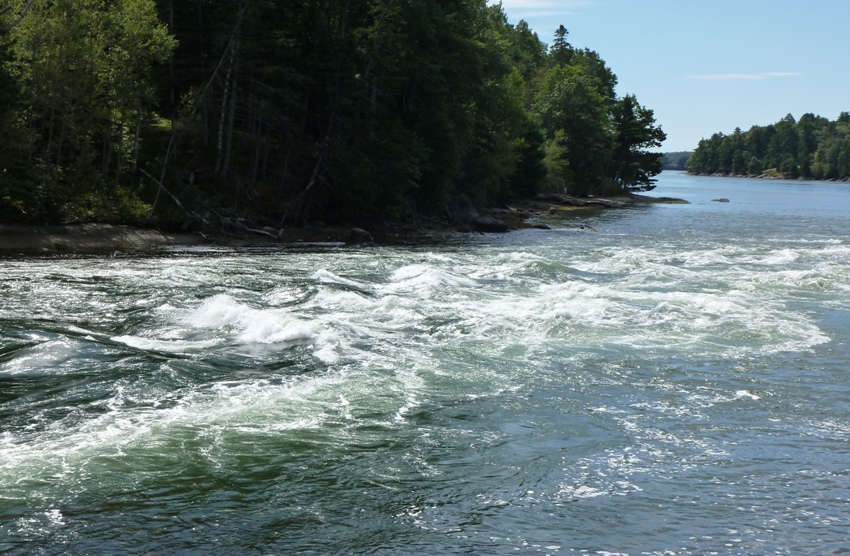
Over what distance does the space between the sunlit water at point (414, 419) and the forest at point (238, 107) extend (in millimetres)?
9598

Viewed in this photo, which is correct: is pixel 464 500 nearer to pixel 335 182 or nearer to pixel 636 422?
pixel 636 422

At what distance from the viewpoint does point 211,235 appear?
111 ft

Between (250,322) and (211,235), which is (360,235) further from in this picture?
(250,322)

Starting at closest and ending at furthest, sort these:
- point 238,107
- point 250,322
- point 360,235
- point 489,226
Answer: point 250,322 → point 360,235 → point 238,107 → point 489,226

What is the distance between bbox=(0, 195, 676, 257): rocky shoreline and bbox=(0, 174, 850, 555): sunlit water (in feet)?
19.2

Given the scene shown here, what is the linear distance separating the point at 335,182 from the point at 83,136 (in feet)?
37.0

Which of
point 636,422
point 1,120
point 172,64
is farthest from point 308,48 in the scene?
point 636,422

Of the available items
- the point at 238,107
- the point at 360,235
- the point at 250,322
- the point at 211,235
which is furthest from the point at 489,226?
the point at 250,322

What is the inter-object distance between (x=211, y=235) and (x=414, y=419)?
24308mm

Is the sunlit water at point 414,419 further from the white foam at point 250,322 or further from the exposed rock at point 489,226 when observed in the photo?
the exposed rock at point 489,226

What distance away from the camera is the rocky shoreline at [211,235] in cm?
2803

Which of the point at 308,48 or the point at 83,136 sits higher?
the point at 308,48

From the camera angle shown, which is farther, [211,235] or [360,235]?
[360,235]

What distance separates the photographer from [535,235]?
145 ft
